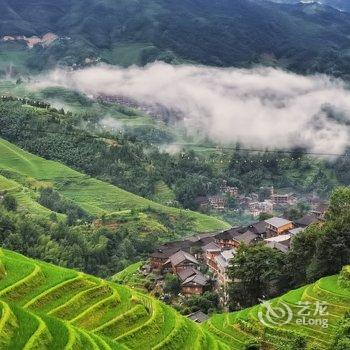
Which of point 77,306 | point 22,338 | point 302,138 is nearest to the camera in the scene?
point 22,338

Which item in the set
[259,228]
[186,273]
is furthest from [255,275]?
[259,228]

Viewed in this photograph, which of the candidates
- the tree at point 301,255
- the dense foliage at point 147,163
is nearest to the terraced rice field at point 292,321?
the tree at point 301,255

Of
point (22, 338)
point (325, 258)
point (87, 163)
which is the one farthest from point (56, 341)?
point (87, 163)

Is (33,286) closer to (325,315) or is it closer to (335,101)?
(325,315)

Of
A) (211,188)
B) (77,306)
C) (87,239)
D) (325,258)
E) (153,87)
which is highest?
(77,306)

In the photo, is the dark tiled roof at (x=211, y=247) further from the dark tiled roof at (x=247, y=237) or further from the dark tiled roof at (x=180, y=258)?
the dark tiled roof at (x=247, y=237)

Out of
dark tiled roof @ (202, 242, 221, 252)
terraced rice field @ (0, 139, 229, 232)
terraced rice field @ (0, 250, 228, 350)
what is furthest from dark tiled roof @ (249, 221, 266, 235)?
terraced rice field @ (0, 250, 228, 350)

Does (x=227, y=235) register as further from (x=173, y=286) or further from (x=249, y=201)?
(x=249, y=201)
